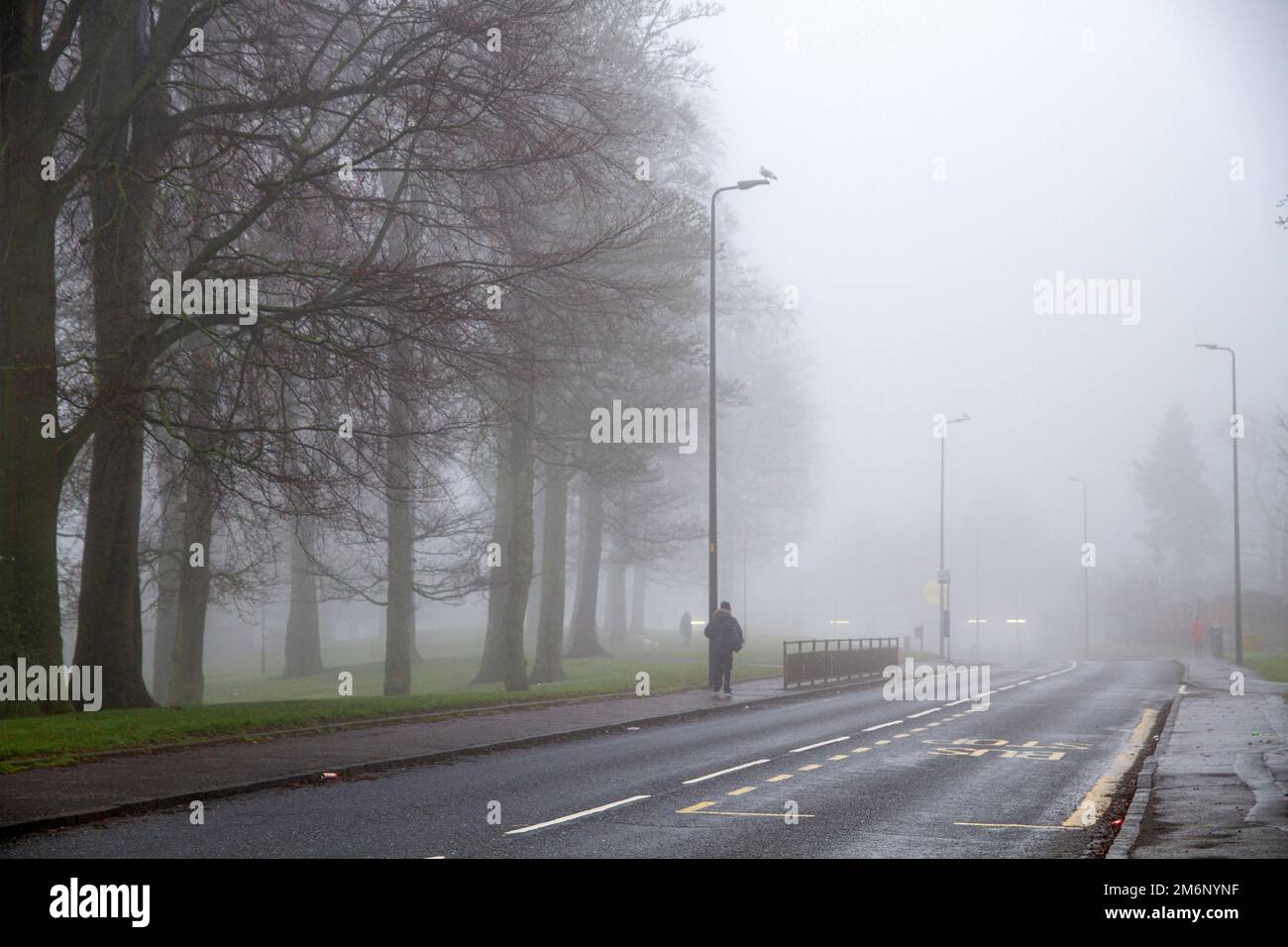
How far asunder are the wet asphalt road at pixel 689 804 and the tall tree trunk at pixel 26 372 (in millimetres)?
5813

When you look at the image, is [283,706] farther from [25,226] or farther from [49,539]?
[25,226]

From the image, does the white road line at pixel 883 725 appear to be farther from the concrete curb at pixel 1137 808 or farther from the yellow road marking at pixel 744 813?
the yellow road marking at pixel 744 813

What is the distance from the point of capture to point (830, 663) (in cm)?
3412

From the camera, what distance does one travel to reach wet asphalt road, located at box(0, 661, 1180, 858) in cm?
977

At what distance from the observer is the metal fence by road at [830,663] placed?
31184 mm

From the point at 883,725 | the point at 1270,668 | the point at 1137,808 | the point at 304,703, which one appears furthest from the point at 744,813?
the point at 1270,668

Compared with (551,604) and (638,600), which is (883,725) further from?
(638,600)

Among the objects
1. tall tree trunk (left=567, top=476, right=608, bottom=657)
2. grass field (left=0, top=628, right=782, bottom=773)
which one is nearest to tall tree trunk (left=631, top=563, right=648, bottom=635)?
grass field (left=0, top=628, right=782, bottom=773)

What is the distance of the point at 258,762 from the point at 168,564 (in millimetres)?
18956

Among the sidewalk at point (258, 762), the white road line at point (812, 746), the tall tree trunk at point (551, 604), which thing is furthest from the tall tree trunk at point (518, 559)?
the white road line at point (812, 746)

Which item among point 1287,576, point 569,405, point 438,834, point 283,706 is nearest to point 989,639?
point 1287,576

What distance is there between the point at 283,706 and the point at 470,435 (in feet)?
17.0

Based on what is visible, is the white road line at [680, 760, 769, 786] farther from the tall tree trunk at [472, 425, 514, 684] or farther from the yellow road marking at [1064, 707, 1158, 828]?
the tall tree trunk at [472, 425, 514, 684]

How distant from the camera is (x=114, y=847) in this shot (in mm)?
9461
